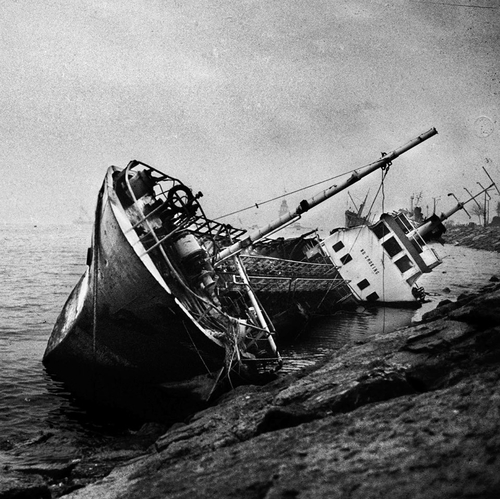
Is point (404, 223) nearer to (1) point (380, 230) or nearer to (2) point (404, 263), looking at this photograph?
(1) point (380, 230)

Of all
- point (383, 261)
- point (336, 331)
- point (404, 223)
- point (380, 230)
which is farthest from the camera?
point (404, 223)

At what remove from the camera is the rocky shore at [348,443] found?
10.8 ft

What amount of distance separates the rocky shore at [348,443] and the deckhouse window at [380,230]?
18.9 meters

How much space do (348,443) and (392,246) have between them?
75.1 feet

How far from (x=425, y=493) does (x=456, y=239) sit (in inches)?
3829

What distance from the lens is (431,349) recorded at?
634 cm

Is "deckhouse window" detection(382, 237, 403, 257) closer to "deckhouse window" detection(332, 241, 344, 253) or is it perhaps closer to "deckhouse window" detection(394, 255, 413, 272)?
"deckhouse window" detection(394, 255, 413, 272)

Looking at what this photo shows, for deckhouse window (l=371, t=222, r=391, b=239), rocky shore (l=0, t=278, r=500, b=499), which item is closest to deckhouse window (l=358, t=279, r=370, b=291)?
deckhouse window (l=371, t=222, r=391, b=239)

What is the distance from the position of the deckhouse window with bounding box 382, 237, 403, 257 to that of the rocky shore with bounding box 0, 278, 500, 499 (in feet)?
60.8

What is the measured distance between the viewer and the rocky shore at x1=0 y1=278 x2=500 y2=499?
328 centimetres

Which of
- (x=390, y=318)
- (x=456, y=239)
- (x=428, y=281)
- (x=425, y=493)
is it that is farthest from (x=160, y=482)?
(x=456, y=239)

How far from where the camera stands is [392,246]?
25.4 meters

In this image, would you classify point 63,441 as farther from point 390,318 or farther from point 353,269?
point 353,269

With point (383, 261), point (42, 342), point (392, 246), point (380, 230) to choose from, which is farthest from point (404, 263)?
point (42, 342)
